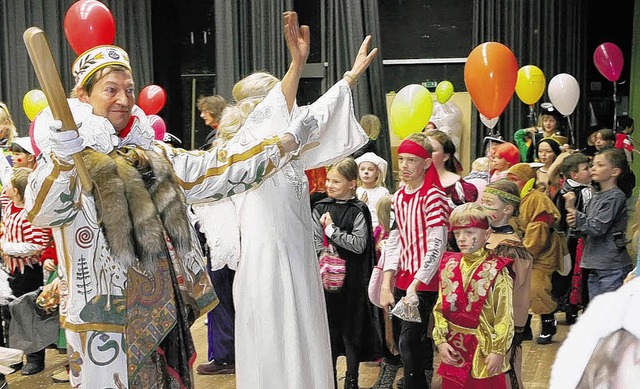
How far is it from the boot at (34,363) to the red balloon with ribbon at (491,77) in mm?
3178

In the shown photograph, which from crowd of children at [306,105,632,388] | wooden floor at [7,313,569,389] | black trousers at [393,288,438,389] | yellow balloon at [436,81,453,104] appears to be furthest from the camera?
yellow balloon at [436,81,453,104]

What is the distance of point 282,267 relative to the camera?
3.41 metres

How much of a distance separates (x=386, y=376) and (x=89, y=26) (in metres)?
2.60

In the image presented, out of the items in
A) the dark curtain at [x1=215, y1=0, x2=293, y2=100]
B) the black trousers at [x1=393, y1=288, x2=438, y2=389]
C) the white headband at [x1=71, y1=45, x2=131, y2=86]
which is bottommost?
the black trousers at [x1=393, y1=288, x2=438, y2=389]

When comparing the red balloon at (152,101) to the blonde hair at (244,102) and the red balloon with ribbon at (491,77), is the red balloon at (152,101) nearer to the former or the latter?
the red balloon with ribbon at (491,77)

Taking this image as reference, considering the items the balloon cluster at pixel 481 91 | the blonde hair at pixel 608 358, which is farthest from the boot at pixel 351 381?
the blonde hair at pixel 608 358

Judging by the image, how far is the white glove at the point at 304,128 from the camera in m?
3.08

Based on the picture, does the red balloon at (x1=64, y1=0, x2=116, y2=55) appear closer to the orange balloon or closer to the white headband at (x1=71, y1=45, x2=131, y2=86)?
the white headband at (x1=71, y1=45, x2=131, y2=86)

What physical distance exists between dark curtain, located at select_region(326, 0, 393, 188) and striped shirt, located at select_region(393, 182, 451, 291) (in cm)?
525

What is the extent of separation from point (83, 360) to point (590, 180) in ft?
13.0

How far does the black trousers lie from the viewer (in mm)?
4105

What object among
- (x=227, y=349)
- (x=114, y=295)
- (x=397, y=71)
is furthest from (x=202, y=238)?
(x=397, y=71)

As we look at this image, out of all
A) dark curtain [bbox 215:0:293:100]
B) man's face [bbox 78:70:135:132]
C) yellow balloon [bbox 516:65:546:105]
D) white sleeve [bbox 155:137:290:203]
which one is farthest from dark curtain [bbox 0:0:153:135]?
man's face [bbox 78:70:135:132]

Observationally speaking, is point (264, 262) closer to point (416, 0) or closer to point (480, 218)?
point (480, 218)
